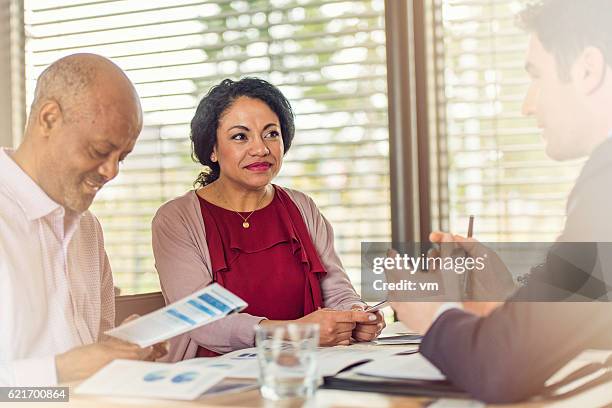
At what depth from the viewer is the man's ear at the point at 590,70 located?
110 centimetres

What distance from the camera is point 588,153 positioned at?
3.60 ft

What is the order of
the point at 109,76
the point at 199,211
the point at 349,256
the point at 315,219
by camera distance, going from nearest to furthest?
1. the point at 109,76
2. the point at 199,211
3. the point at 315,219
4. the point at 349,256

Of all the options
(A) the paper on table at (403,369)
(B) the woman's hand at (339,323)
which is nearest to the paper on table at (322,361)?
(A) the paper on table at (403,369)

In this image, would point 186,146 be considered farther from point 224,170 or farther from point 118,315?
point 118,315

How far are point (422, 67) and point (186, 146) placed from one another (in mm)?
569

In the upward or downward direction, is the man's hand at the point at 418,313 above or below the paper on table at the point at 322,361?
above

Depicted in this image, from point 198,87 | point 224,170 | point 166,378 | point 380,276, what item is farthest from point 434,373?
point 198,87

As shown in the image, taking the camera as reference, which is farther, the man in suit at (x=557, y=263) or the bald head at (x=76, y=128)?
the bald head at (x=76, y=128)

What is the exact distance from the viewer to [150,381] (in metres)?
1.01

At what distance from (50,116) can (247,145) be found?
1.83 feet

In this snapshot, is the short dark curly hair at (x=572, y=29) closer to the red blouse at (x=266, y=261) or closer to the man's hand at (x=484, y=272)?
the man's hand at (x=484, y=272)

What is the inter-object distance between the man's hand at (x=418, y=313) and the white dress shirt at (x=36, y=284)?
1.72 ft

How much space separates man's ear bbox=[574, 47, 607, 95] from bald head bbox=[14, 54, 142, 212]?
2.35 ft

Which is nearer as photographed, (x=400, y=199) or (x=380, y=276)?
(x=380, y=276)
